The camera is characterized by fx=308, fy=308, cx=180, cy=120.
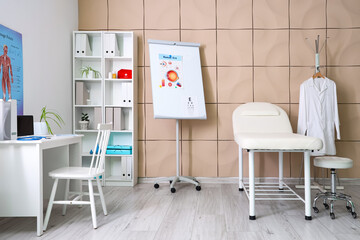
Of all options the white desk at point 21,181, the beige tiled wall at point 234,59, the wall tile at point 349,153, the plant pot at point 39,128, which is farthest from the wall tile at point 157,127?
the wall tile at point 349,153

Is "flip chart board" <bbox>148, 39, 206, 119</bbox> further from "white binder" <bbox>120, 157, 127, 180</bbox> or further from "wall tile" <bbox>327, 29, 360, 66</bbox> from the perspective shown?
"wall tile" <bbox>327, 29, 360, 66</bbox>

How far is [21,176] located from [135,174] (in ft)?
6.37

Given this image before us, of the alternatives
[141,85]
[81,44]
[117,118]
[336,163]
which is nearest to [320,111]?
[336,163]

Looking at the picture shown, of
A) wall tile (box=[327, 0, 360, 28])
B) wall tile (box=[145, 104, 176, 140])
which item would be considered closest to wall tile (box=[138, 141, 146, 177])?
wall tile (box=[145, 104, 176, 140])

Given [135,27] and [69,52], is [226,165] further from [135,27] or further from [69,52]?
[69,52]

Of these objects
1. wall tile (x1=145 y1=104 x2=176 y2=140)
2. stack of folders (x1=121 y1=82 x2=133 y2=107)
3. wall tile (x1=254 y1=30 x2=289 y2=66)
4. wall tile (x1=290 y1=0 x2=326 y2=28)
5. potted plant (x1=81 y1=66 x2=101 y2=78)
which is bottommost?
wall tile (x1=145 y1=104 x2=176 y2=140)

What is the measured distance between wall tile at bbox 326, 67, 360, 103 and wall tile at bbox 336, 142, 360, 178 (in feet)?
1.92

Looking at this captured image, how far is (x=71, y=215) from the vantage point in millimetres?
2816

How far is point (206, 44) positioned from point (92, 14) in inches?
64.6

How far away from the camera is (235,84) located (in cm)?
418

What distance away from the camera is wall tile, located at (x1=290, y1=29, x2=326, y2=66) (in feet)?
13.5

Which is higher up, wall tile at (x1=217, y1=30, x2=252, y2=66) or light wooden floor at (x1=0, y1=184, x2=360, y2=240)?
wall tile at (x1=217, y1=30, x2=252, y2=66)

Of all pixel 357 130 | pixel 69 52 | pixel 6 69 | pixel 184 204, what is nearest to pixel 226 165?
pixel 184 204

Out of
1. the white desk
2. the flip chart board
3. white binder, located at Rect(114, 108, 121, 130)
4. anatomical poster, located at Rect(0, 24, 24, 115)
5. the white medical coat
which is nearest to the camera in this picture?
the white desk
